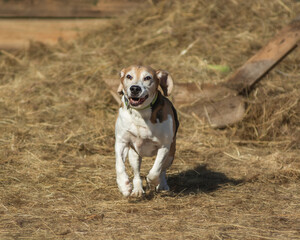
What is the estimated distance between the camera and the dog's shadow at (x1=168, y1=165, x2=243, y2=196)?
5.50 m

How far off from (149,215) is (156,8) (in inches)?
280

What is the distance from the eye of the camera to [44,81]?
30.1 feet

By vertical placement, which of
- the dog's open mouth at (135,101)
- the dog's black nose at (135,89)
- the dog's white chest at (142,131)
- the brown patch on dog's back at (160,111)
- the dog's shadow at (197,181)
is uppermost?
the dog's black nose at (135,89)

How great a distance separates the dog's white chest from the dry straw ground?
0.57m

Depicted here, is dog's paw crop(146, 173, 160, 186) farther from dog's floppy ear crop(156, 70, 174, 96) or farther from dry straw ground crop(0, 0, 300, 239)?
dog's floppy ear crop(156, 70, 174, 96)

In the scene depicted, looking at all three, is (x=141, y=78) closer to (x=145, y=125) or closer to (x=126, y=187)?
Result: (x=145, y=125)

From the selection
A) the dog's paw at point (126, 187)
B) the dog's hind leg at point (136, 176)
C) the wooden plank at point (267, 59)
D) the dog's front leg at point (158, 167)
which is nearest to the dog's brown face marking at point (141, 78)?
the dog's front leg at point (158, 167)

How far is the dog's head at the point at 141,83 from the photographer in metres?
4.65

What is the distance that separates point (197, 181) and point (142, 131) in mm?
1248

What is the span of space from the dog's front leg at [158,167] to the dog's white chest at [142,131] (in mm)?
75

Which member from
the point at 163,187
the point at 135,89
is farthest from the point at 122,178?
the point at 135,89

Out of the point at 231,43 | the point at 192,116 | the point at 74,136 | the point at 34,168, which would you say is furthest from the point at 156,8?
the point at 34,168

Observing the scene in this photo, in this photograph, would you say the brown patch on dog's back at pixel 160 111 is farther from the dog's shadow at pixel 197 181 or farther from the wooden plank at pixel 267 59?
the wooden plank at pixel 267 59

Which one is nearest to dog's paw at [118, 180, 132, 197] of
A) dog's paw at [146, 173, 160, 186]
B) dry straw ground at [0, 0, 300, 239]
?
dry straw ground at [0, 0, 300, 239]
